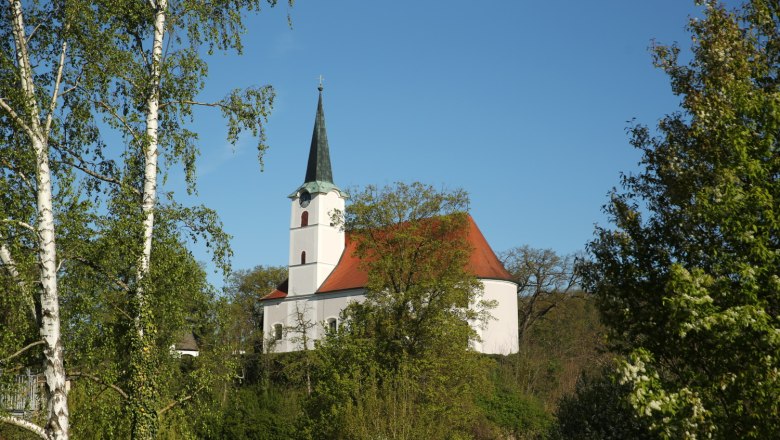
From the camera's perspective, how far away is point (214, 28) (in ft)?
42.5

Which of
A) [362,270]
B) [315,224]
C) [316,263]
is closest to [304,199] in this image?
[315,224]

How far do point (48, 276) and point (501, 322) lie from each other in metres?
37.1

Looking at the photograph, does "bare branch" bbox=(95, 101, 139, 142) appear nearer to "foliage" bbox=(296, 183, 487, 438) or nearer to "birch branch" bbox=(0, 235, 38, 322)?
"birch branch" bbox=(0, 235, 38, 322)

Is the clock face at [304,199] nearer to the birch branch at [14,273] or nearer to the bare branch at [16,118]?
the bare branch at [16,118]

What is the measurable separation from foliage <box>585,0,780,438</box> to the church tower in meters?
42.2

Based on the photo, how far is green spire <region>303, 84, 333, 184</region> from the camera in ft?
177

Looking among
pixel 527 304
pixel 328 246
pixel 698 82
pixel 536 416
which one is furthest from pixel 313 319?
pixel 698 82

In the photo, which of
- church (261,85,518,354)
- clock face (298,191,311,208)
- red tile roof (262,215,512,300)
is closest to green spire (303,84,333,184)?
church (261,85,518,354)

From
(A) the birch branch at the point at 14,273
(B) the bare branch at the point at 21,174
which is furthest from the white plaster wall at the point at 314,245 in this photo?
(A) the birch branch at the point at 14,273

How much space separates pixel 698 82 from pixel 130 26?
27.3ft

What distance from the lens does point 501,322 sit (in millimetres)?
46000

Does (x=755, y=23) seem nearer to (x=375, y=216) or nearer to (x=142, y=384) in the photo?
(x=142, y=384)

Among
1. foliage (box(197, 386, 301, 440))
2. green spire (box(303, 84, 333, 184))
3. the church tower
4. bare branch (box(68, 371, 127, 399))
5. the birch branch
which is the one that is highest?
green spire (box(303, 84, 333, 184))

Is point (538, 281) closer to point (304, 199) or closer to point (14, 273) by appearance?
point (304, 199)
